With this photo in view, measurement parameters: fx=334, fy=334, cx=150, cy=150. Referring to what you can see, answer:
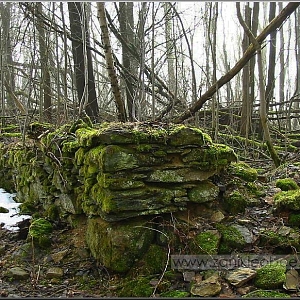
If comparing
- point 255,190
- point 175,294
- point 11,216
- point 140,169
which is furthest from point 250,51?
point 11,216

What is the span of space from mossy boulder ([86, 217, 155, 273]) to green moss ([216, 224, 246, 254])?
75 cm

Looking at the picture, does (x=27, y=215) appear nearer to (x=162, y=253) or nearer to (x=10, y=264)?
(x=10, y=264)

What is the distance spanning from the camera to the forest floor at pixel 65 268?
3.27 metres

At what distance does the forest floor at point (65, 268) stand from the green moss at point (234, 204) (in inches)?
3.2

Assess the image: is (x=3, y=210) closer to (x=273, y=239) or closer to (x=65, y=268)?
(x=65, y=268)

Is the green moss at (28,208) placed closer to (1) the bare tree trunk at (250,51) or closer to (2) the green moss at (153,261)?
(2) the green moss at (153,261)

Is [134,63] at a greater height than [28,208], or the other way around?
[134,63]

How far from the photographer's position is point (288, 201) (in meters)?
3.84

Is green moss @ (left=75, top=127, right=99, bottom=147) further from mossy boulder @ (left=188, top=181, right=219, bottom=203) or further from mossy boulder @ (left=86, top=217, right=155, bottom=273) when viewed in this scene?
mossy boulder @ (left=188, top=181, right=219, bottom=203)

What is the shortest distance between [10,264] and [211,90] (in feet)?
15.0

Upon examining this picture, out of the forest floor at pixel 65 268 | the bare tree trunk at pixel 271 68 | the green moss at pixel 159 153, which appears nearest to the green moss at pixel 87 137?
the green moss at pixel 159 153

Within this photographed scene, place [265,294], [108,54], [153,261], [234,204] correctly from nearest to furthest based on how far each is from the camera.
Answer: [265,294] < [153,261] < [234,204] < [108,54]

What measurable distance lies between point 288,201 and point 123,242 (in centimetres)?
194

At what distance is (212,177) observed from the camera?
412 cm
